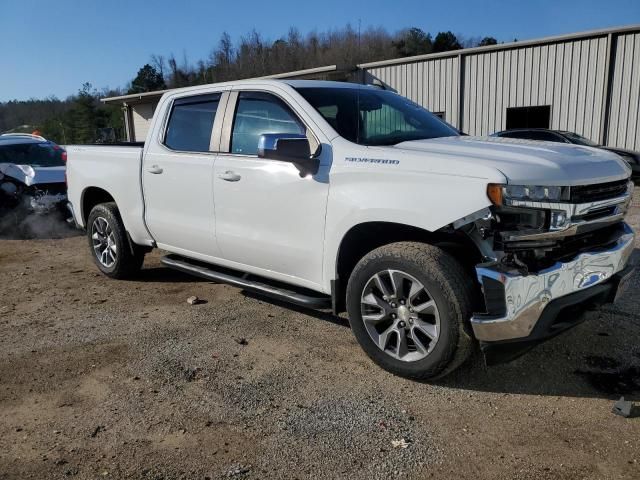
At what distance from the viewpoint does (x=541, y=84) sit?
16859mm

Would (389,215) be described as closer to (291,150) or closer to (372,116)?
(291,150)

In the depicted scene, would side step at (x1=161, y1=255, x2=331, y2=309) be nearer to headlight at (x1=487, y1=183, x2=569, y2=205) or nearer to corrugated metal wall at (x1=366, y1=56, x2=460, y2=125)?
headlight at (x1=487, y1=183, x2=569, y2=205)

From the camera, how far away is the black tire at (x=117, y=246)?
5898mm

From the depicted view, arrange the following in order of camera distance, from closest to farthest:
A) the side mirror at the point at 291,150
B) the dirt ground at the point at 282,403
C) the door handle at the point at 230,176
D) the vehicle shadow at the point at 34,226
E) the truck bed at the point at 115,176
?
the dirt ground at the point at 282,403 → the side mirror at the point at 291,150 → the door handle at the point at 230,176 → the truck bed at the point at 115,176 → the vehicle shadow at the point at 34,226

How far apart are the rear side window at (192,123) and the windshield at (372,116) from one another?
3.23 feet

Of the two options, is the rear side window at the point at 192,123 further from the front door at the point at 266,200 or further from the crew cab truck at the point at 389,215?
the front door at the point at 266,200

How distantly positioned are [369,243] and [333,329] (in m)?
1.00

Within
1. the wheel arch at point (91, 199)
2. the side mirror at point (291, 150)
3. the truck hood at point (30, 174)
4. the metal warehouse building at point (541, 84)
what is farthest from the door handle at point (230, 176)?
the metal warehouse building at point (541, 84)

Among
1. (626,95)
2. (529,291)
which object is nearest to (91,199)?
(529,291)

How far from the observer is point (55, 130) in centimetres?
5759

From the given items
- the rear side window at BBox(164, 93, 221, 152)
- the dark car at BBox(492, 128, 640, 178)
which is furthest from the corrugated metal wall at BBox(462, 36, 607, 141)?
the rear side window at BBox(164, 93, 221, 152)

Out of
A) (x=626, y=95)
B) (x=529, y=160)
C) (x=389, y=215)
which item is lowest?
(x=389, y=215)

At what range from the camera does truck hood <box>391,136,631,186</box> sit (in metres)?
3.05

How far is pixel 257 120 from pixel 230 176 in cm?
50
